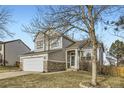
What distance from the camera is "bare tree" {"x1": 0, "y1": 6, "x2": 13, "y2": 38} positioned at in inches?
634

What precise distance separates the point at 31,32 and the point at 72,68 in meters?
7.12

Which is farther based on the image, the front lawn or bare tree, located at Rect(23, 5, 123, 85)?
the front lawn

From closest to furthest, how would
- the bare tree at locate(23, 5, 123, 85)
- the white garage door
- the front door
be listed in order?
the bare tree at locate(23, 5, 123, 85), the white garage door, the front door

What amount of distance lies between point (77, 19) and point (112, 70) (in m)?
5.75

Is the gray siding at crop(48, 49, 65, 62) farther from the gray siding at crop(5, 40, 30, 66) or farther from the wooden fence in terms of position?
the wooden fence

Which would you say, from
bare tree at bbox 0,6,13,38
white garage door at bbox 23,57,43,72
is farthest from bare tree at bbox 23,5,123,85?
white garage door at bbox 23,57,43,72

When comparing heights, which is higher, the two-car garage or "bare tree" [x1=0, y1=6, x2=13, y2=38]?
"bare tree" [x1=0, y1=6, x2=13, y2=38]

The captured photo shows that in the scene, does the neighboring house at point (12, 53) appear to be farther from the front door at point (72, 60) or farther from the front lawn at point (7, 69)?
the front door at point (72, 60)

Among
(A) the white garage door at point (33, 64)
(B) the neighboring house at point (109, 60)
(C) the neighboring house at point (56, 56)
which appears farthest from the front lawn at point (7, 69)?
(B) the neighboring house at point (109, 60)

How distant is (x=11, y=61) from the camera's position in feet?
70.5

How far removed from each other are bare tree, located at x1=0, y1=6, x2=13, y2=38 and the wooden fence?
20.2 ft

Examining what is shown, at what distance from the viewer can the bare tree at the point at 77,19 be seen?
1405cm
